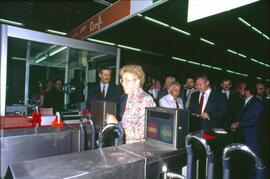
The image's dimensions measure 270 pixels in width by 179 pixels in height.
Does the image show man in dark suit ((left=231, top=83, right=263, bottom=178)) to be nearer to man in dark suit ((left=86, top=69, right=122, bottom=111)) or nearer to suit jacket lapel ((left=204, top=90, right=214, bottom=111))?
suit jacket lapel ((left=204, top=90, right=214, bottom=111))

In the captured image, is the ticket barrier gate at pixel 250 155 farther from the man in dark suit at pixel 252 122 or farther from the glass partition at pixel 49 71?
the man in dark suit at pixel 252 122

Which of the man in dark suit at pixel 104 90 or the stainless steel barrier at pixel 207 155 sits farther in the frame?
the man in dark suit at pixel 104 90

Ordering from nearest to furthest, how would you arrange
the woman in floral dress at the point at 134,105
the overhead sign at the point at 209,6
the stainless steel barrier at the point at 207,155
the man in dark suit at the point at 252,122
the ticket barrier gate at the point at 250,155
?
the ticket barrier gate at the point at 250,155, the stainless steel barrier at the point at 207,155, the woman in floral dress at the point at 134,105, the overhead sign at the point at 209,6, the man in dark suit at the point at 252,122

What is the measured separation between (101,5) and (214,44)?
5272mm

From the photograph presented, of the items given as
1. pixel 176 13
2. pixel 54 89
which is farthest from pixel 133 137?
pixel 176 13

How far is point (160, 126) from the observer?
1377 mm

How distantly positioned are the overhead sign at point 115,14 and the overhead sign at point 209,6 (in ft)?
1.26

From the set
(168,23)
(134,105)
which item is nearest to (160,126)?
(134,105)

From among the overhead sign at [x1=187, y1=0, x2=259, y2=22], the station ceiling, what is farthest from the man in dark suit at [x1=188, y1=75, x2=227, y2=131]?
the station ceiling

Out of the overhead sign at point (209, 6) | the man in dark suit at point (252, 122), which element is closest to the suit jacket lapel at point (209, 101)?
the man in dark suit at point (252, 122)

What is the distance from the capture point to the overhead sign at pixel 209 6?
6.68 ft

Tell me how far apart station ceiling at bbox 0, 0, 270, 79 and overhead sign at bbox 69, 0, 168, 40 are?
56 cm

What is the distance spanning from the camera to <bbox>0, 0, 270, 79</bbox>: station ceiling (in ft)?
15.4

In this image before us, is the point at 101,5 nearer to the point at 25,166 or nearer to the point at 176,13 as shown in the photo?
the point at 176,13
